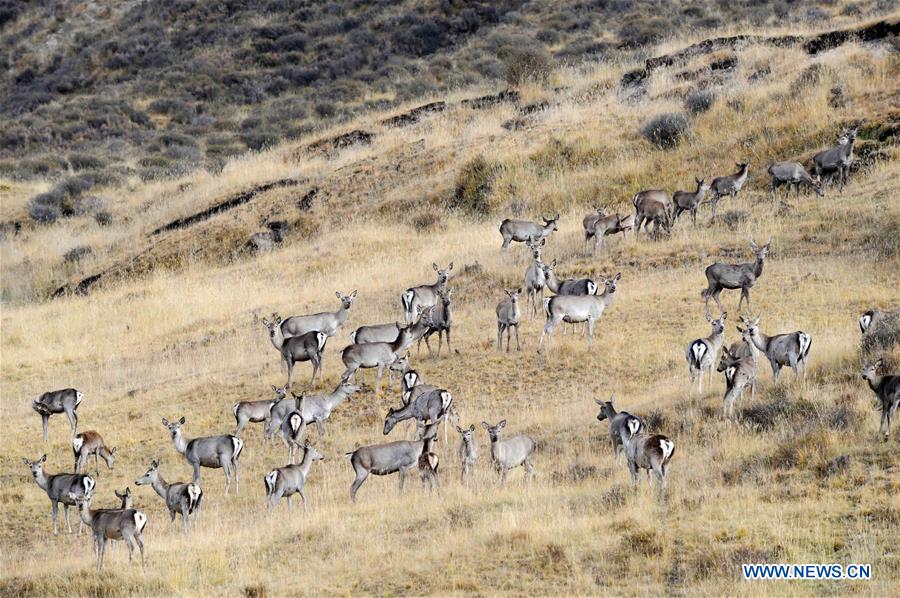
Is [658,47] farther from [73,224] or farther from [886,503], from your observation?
[886,503]

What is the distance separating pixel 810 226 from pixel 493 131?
15862mm

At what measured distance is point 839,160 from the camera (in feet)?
104

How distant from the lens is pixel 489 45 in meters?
65.6

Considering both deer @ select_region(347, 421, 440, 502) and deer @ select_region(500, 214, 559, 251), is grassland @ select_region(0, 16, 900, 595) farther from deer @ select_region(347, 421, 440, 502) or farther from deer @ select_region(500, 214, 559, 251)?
deer @ select_region(500, 214, 559, 251)

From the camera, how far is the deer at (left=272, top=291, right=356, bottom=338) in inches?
1035

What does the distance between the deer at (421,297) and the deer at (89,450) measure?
7621 millimetres

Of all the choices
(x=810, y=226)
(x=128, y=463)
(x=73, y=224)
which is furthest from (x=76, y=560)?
(x=73, y=224)

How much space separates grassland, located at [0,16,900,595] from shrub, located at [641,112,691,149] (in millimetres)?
479

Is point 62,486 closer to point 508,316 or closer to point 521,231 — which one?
point 508,316

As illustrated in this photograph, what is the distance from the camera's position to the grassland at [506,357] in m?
14.7

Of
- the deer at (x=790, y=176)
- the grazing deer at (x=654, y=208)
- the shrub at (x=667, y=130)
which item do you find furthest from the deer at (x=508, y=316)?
the shrub at (x=667, y=130)

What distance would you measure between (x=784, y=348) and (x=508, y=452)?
5248mm

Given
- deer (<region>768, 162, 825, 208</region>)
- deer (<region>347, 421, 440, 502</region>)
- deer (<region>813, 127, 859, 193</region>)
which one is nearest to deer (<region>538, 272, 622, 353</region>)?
deer (<region>347, 421, 440, 502</region>)

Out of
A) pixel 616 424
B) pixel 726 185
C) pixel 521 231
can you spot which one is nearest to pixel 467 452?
pixel 616 424
